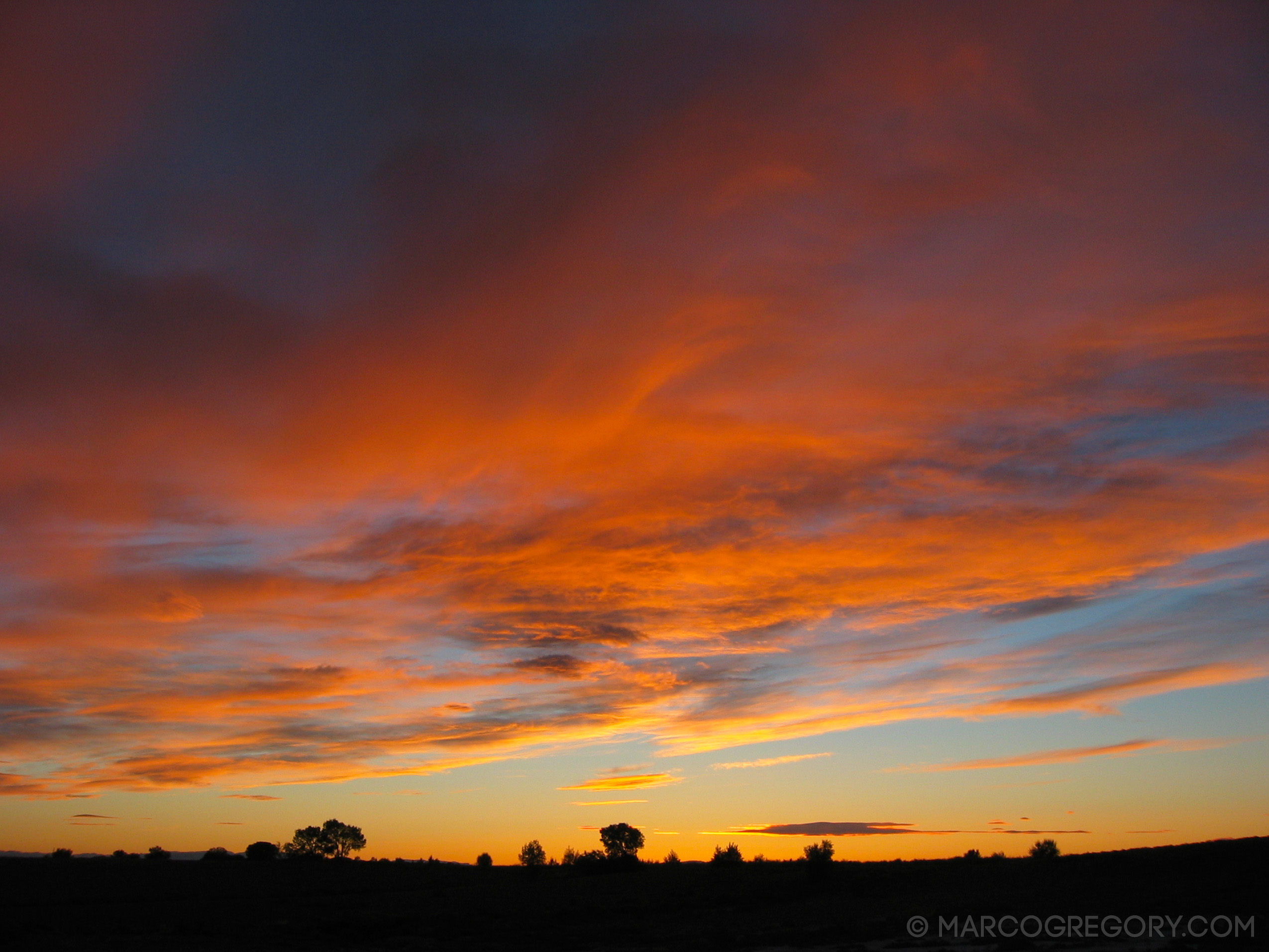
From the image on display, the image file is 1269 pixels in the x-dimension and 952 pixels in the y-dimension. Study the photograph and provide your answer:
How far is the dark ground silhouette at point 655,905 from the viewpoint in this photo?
3173 cm

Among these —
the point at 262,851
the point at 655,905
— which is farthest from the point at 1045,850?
the point at 262,851

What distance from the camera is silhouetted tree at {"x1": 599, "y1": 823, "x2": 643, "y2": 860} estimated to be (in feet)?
297

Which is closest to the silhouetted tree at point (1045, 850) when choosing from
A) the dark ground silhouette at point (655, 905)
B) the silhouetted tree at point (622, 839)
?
the dark ground silhouette at point (655, 905)

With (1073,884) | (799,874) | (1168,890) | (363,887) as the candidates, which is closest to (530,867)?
(363,887)

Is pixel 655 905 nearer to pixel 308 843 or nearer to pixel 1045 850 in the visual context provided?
Answer: pixel 1045 850

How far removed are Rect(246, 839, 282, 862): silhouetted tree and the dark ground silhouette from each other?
20081 millimetres

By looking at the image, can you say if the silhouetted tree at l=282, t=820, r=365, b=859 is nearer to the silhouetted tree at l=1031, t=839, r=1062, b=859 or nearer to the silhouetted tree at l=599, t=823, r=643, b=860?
the silhouetted tree at l=599, t=823, r=643, b=860

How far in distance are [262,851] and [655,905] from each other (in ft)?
182

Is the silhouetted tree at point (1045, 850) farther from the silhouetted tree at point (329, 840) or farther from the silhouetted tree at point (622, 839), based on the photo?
the silhouetted tree at point (329, 840)

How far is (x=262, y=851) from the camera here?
83.6 m

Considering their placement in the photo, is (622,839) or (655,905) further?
(622,839)

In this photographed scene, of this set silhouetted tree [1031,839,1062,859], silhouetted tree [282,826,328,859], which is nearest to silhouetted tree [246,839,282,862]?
silhouetted tree [282,826,328,859]

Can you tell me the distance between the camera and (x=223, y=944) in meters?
35.4

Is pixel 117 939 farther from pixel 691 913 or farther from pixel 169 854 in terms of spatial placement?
pixel 169 854
